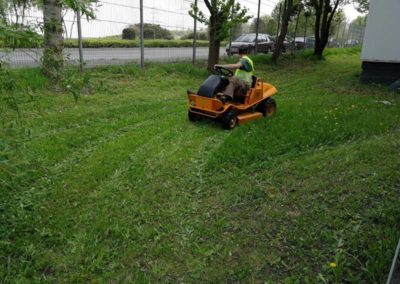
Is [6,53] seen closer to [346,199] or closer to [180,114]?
[346,199]

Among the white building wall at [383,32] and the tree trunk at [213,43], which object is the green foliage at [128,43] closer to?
the tree trunk at [213,43]

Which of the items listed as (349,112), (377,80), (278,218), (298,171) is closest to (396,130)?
(349,112)

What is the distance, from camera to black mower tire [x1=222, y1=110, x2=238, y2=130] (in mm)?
6529

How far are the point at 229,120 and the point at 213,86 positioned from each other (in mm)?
704

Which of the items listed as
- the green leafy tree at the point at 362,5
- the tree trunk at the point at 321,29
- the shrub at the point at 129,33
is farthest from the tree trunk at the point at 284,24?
the green leafy tree at the point at 362,5

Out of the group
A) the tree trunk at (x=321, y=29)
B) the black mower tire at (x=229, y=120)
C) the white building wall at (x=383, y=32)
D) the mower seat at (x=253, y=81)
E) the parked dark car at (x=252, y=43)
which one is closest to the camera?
the black mower tire at (x=229, y=120)

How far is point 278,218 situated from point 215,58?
10.2 metres

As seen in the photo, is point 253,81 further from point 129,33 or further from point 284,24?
point 284,24

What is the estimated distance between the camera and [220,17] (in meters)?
12.3

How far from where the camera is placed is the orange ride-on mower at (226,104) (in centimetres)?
656

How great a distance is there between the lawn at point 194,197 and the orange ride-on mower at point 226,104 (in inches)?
10.8

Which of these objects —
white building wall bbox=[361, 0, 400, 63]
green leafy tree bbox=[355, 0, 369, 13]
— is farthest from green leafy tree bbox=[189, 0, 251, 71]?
green leafy tree bbox=[355, 0, 369, 13]

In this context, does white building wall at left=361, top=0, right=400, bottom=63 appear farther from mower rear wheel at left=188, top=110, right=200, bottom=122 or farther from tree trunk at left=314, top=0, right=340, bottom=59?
tree trunk at left=314, top=0, right=340, bottom=59

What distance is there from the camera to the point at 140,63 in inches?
464
